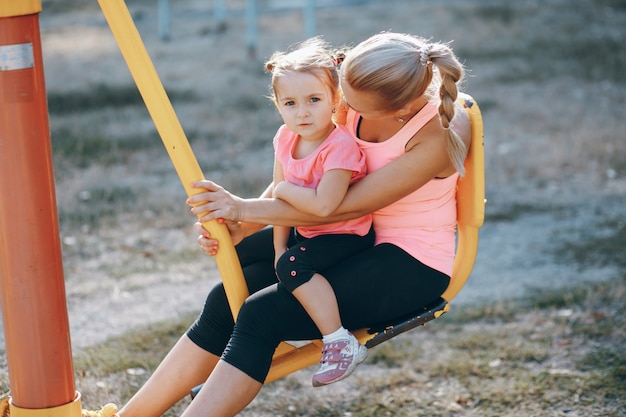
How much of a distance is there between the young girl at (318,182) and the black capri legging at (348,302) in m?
0.04

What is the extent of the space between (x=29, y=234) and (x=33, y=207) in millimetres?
66

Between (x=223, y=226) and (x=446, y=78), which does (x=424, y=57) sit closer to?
(x=446, y=78)

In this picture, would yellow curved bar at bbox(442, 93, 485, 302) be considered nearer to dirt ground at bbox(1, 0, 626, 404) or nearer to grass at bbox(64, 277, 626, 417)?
grass at bbox(64, 277, 626, 417)

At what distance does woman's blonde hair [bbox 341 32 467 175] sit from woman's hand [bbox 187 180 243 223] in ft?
1.50

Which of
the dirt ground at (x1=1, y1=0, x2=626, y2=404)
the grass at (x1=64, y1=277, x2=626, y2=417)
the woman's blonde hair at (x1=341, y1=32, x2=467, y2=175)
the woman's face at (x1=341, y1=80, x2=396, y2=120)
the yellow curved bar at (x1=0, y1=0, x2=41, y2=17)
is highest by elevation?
the yellow curved bar at (x1=0, y1=0, x2=41, y2=17)

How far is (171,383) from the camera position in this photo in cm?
269

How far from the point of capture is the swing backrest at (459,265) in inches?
98.0

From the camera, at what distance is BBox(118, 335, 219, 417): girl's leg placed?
269 centimetres

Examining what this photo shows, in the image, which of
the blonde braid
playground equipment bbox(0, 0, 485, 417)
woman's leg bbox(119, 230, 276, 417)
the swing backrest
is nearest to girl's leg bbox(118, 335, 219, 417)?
woman's leg bbox(119, 230, 276, 417)

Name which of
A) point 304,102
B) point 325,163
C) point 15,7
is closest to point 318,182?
point 325,163

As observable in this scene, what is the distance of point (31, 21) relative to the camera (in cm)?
211

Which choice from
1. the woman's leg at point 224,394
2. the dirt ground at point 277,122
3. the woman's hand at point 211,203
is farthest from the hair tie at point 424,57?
the dirt ground at point 277,122

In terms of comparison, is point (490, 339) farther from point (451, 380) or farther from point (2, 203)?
point (2, 203)

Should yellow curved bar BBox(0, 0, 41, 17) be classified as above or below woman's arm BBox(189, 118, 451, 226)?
above
